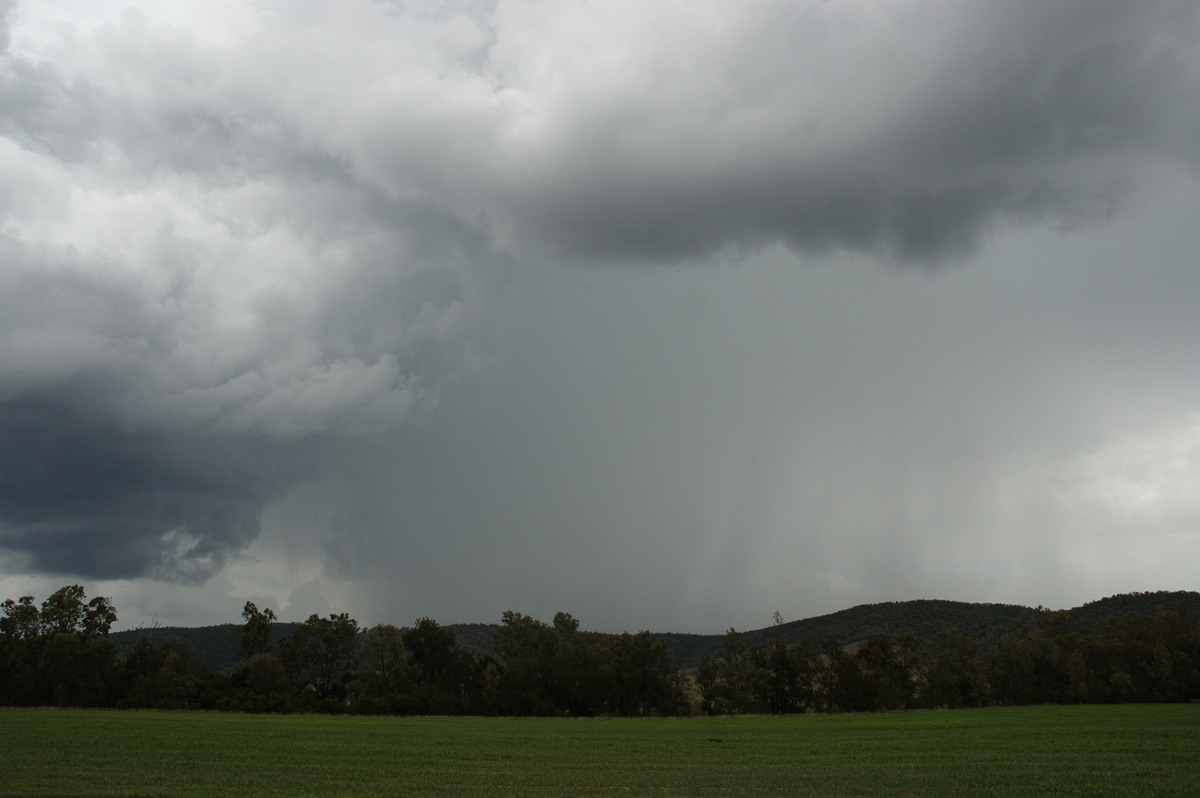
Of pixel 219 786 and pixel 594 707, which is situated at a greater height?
pixel 219 786

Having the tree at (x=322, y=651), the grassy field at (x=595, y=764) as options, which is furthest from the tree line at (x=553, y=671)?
the grassy field at (x=595, y=764)

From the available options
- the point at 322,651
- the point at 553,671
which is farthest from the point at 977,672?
the point at 322,651

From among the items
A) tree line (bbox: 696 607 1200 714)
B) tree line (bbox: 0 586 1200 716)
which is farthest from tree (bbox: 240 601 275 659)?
tree line (bbox: 696 607 1200 714)

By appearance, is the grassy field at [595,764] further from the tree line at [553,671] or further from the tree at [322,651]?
the tree at [322,651]

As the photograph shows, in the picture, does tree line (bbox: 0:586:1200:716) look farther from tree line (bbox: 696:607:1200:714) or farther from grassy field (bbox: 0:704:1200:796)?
grassy field (bbox: 0:704:1200:796)

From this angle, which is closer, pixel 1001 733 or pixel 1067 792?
pixel 1067 792

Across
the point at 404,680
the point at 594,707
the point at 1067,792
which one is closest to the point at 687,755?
the point at 1067,792

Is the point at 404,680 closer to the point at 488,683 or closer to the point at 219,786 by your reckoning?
the point at 488,683

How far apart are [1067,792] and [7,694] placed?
427 feet

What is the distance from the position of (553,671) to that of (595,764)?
80.0 m

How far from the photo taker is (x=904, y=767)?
32000 millimetres

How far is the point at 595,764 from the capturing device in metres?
34.1

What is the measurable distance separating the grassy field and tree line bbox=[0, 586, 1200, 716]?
2357 inches

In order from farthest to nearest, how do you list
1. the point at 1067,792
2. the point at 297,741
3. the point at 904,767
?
the point at 297,741 < the point at 904,767 < the point at 1067,792
